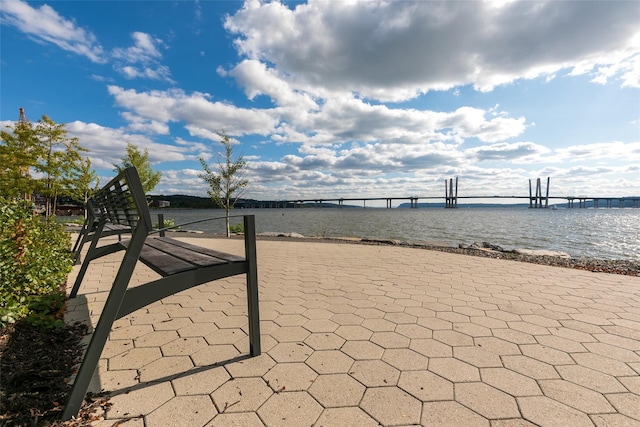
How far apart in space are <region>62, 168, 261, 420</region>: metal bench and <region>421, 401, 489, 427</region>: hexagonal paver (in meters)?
1.36

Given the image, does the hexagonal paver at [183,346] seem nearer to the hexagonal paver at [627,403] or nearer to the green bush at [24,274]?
the green bush at [24,274]

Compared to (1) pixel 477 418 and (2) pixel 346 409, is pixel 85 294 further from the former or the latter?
(1) pixel 477 418

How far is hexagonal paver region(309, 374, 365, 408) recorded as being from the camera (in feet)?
6.15

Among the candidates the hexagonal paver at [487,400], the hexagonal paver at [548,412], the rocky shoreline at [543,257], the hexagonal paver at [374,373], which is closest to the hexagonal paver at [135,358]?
the hexagonal paver at [374,373]

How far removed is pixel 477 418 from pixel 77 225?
21395mm

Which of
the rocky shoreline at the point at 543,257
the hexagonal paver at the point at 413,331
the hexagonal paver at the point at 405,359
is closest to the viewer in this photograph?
the hexagonal paver at the point at 405,359

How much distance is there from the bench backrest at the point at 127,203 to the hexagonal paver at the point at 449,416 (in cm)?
202

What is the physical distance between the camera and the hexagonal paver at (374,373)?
207 centimetres

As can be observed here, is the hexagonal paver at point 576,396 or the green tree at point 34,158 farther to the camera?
the green tree at point 34,158

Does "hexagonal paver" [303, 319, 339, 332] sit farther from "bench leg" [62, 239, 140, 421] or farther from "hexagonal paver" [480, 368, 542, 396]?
"bench leg" [62, 239, 140, 421]

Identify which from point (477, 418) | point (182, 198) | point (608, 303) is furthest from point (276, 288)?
point (182, 198)

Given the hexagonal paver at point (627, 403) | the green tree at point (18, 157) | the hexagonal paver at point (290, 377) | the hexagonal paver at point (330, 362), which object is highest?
the green tree at point (18, 157)

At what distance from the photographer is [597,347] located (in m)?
2.59

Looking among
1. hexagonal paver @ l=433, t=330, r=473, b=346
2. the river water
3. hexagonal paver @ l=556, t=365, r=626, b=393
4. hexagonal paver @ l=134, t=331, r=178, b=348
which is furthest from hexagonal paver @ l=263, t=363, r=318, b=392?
the river water
